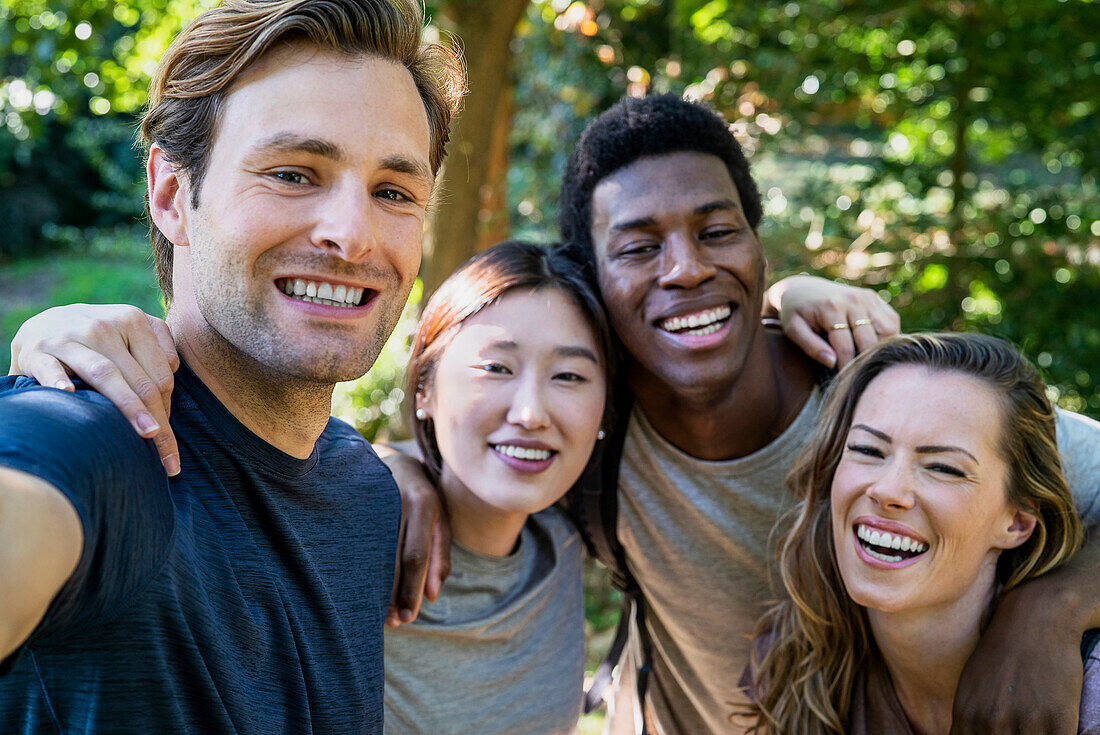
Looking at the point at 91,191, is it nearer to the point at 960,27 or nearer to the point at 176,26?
the point at 176,26

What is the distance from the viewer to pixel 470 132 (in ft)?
16.3

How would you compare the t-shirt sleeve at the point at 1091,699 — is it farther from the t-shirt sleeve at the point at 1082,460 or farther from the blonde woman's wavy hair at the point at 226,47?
the blonde woman's wavy hair at the point at 226,47

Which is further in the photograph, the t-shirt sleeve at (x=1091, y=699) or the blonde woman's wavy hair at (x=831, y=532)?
the blonde woman's wavy hair at (x=831, y=532)

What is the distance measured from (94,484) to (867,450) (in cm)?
173

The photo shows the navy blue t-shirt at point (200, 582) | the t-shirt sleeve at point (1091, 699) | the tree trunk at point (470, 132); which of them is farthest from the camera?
the tree trunk at point (470, 132)

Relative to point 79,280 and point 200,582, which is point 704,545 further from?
point 79,280

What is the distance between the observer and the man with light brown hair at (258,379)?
1311 mm

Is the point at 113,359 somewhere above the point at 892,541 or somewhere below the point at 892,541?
above

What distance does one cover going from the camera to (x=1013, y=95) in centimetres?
558

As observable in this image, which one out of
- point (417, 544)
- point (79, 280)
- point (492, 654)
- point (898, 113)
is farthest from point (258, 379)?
point (79, 280)

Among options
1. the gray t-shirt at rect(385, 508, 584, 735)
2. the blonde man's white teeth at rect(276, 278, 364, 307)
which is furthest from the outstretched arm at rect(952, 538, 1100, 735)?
the blonde man's white teeth at rect(276, 278, 364, 307)

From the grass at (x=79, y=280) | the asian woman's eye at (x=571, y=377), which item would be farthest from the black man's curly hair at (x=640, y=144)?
the grass at (x=79, y=280)

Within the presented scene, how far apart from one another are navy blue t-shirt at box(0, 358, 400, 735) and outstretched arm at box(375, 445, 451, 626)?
234 mm

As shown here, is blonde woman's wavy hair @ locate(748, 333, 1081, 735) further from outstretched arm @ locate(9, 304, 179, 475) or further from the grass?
the grass
